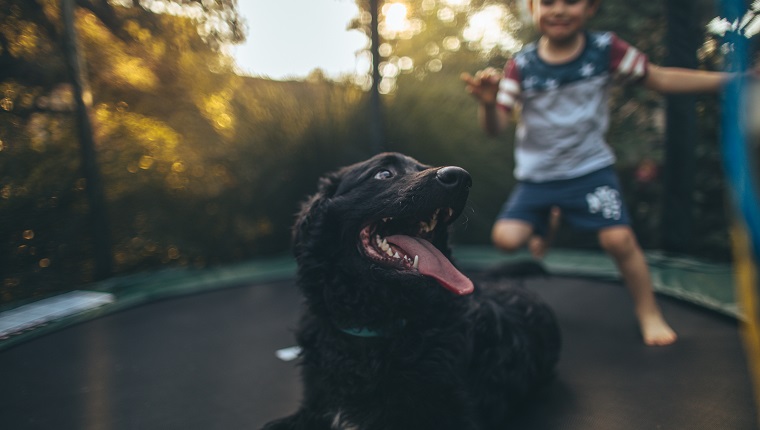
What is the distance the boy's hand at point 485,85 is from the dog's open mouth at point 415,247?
760mm

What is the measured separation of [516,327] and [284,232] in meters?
2.46

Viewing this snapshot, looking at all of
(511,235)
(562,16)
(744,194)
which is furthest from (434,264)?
(562,16)

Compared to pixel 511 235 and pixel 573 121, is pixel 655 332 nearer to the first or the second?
pixel 511 235

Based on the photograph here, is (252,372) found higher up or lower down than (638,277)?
lower down

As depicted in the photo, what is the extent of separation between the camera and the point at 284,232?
355 centimetres

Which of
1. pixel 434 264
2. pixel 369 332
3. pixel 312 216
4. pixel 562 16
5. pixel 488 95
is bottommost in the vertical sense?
pixel 369 332

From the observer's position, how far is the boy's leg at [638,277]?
1767 mm

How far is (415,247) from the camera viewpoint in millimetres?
1103

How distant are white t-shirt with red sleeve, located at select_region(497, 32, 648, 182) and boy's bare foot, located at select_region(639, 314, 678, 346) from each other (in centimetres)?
58

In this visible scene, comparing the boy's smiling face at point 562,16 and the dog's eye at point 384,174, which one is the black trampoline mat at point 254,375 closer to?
the dog's eye at point 384,174

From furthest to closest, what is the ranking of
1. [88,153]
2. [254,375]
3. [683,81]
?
[88,153] → [683,81] → [254,375]

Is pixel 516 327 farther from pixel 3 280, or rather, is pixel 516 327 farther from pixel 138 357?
pixel 3 280

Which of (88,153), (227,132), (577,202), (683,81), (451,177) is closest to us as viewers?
(451,177)

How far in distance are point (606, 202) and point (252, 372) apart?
4.56 feet
